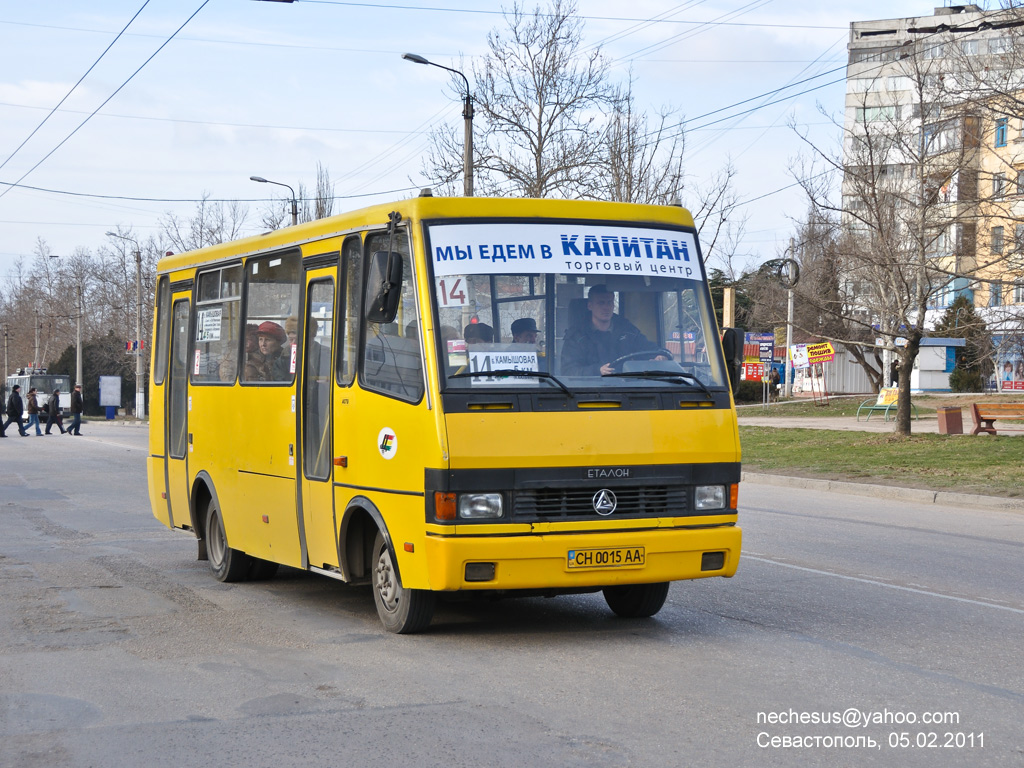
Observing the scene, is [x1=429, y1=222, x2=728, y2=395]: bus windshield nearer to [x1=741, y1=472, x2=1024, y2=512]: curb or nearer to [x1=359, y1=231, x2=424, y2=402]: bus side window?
[x1=359, y1=231, x2=424, y2=402]: bus side window

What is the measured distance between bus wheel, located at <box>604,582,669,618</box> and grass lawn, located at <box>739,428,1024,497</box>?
1074 centimetres

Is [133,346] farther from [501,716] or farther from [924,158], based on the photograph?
[501,716]

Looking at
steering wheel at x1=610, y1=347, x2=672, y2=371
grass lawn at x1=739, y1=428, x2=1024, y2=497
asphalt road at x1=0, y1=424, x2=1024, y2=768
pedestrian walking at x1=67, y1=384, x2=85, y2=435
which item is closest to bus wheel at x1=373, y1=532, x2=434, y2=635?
asphalt road at x1=0, y1=424, x2=1024, y2=768

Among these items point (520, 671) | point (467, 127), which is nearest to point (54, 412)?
point (467, 127)

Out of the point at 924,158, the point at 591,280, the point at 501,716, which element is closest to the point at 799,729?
the point at 501,716

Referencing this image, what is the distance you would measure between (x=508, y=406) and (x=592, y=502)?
76 cm

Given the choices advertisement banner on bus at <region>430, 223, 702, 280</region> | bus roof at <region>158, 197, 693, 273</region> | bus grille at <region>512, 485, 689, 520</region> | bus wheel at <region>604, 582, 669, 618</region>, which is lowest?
bus wheel at <region>604, 582, 669, 618</region>

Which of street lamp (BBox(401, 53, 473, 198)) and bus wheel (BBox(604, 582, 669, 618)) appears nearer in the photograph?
bus wheel (BBox(604, 582, 669, 618))

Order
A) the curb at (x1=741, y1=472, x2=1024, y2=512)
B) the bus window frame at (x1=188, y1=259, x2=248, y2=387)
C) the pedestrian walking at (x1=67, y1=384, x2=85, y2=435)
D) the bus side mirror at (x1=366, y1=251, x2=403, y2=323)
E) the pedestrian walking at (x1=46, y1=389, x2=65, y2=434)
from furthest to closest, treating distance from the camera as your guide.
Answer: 1. the pedestrian walking at (x1=46, y1=389, x2=65, y2=434)
2. the pedestrian walking at (x1=67, y1=384, x2=85, y2=435)
3. the curb at (x1=741, y1=472, x2=1024, y2=512)
4. the bus window frame at (x1=188, y1=259, x2=248, y2=387)
5. the bus side mirror at (x1=366, y1=251, x2=403, y2=323)

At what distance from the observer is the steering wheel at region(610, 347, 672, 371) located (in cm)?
762

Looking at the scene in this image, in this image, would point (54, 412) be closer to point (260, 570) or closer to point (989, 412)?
point (989, 412)

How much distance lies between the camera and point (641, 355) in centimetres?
773

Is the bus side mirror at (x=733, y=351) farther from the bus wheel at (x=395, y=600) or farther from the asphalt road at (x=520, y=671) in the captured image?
the bus wheel at (x=395, y=600)

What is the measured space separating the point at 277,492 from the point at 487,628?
2.09m
